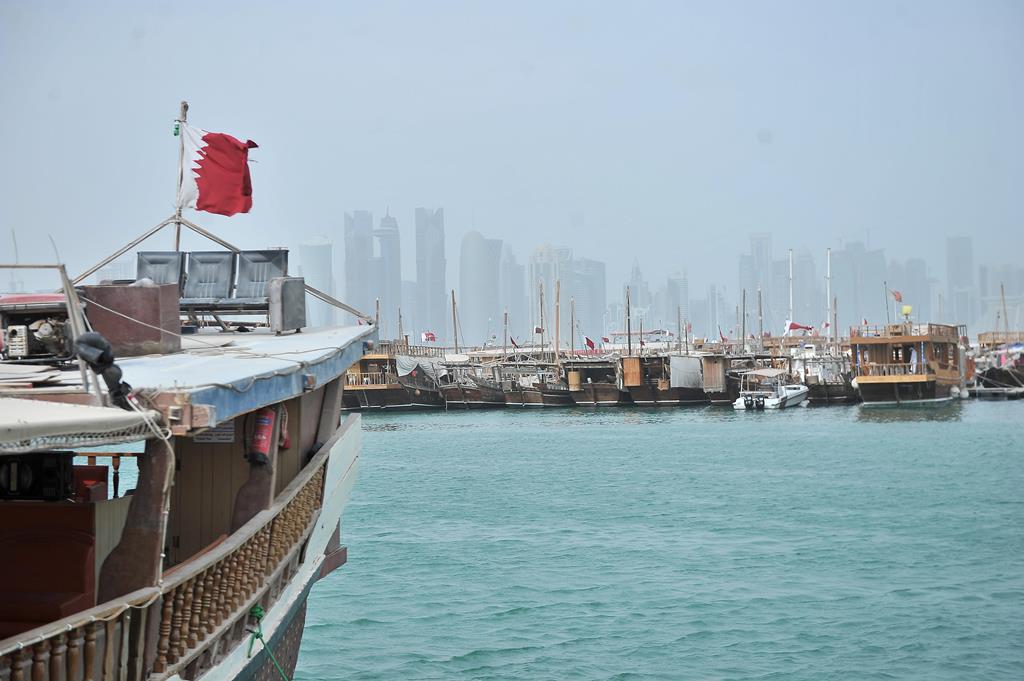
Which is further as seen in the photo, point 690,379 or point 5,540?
point 690,379

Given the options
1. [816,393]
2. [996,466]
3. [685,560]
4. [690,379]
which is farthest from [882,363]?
[685,560]

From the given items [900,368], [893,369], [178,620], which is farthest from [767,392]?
[178,620]

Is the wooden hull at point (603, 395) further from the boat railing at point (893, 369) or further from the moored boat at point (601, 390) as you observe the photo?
the boat railing at point (893, 369)

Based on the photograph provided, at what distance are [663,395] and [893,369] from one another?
50.0 feet

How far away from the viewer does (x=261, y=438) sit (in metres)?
7.23

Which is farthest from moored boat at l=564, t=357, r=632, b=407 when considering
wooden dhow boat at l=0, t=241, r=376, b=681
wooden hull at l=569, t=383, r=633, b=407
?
wooden dhow boat at l=0, t=241, r=376, b=681

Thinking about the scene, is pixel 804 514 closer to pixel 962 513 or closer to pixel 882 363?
pixel 962 513

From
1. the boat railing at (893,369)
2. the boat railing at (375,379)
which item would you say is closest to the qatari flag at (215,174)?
the boat railing at (893,369)

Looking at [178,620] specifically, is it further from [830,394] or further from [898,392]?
[830,394]

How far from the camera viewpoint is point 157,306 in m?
7.81

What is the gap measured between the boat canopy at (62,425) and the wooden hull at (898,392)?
61094 millimetres

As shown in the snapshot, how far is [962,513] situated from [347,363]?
19.5 meters

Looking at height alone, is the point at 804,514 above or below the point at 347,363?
below

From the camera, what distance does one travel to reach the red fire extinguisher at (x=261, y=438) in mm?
7215
